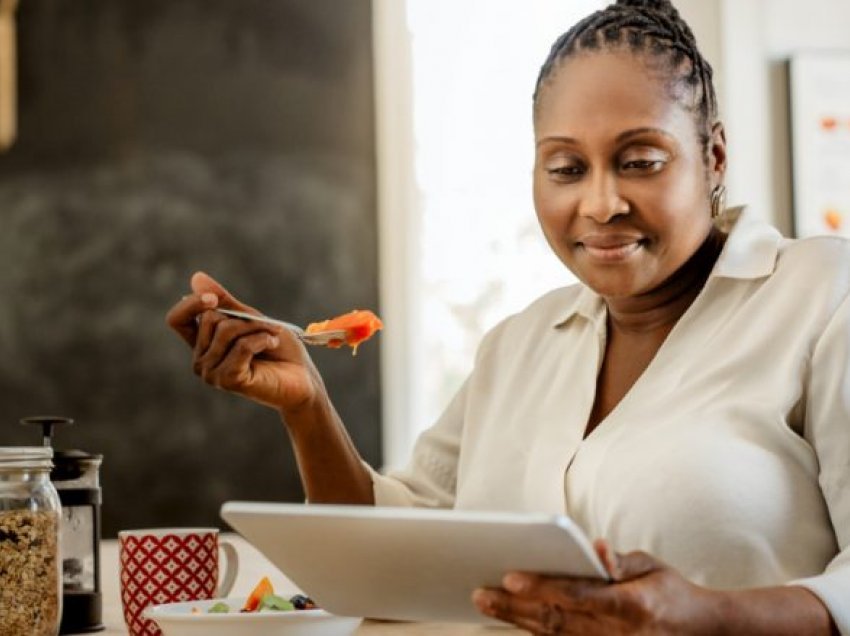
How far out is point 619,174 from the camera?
4.56 ft

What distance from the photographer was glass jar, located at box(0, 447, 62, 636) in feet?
4.57

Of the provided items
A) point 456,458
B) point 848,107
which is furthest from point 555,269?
point 456,458

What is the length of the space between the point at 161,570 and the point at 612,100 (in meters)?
0.70

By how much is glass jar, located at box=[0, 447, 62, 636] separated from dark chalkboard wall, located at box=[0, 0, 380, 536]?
61.6 inches

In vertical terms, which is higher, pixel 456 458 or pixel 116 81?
pixel 116 81

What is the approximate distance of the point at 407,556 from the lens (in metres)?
1.05

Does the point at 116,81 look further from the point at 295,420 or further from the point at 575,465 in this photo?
the point at 575,465

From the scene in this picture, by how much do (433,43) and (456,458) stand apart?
1718 mm

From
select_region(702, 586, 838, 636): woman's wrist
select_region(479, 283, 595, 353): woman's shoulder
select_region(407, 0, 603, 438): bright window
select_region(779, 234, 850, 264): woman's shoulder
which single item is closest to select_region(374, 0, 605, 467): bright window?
select_region(407, 0, 603, 438): bright window

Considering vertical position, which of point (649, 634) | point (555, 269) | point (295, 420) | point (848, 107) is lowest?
point (649, 634)

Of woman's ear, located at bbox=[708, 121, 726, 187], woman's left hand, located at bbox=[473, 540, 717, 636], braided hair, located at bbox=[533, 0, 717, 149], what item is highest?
braided hair, located at bbox=[533, 0, 717, 149]

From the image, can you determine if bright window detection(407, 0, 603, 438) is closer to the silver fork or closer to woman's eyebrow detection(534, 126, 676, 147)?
the silver fork

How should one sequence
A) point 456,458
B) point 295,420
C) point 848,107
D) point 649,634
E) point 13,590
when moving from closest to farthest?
point 649,634, point 13,590, point 295,420, point 456,458, point 848,107

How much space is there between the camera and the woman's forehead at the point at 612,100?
139 centimetres
